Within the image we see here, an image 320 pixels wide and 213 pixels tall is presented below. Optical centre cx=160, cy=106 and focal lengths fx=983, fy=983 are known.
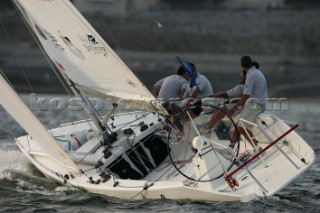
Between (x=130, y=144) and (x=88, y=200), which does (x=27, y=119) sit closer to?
(x=88, y=200)

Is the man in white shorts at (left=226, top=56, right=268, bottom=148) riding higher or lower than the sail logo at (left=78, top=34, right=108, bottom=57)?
lower

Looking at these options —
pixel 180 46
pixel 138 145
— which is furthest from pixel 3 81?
pixel 180 46

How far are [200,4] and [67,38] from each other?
→ 164 ft

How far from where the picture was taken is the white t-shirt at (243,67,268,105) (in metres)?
10.8

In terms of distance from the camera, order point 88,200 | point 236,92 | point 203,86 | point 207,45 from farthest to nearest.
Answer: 1. point 207,45
2. point 203,86
3. point 236,92
4. point 88,200

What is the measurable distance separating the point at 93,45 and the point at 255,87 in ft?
6.07

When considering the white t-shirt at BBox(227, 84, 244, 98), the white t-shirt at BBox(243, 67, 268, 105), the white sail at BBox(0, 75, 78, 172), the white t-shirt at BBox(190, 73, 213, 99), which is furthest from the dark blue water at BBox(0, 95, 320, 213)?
the white t-shirt at BBox(190, 73, 213, 99)

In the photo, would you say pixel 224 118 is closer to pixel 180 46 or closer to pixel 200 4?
pixel 180 46

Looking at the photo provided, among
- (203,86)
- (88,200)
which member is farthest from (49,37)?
(88,200)

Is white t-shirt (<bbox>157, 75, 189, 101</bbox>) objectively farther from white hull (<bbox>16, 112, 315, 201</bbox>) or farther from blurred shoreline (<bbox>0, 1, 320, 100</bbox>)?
blurred shoreline (<bbox>0, 1, 320, 100</bbox>)

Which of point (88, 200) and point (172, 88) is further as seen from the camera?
point (172, 88)

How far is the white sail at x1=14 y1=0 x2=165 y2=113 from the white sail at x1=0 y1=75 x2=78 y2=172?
81cm

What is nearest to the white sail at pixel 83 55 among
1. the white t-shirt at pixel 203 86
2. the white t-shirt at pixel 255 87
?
the white t-shirt at pixel 203 86

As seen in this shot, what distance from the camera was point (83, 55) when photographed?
35.9ft
